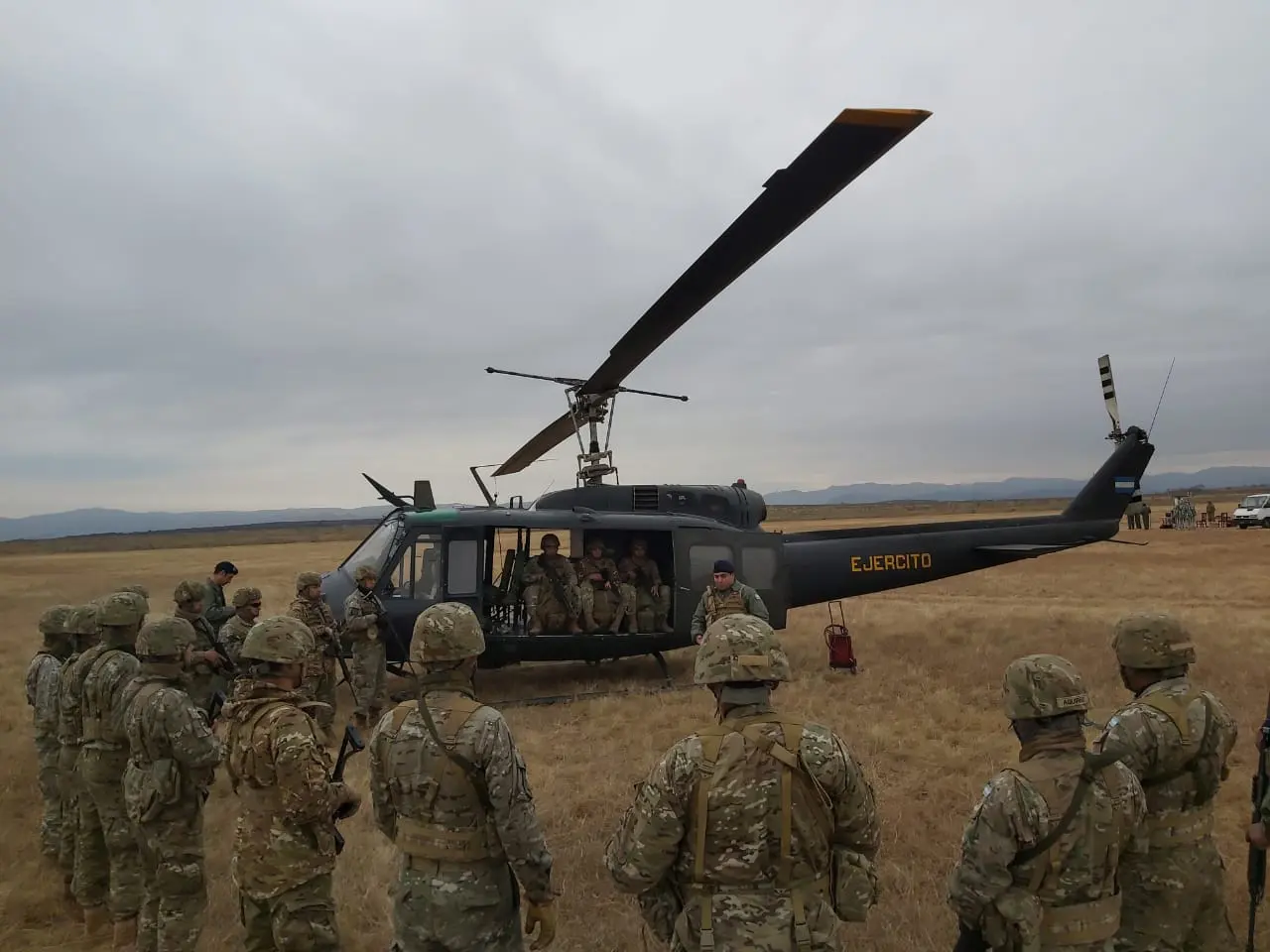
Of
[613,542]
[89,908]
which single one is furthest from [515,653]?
[89,908]

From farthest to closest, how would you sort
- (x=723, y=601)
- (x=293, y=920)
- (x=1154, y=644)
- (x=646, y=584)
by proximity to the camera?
(x=646, y=584) → (x=723, y=601) → (x=1154, y=644) → (x=293, y=920)

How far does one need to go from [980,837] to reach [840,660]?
7.97 m

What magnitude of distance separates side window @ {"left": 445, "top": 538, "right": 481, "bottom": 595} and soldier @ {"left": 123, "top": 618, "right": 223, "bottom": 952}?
513cm

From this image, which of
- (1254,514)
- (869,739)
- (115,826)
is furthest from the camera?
(1254,514)

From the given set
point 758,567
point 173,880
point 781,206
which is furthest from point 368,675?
point 781,206

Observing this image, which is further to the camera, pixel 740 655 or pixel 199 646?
pixel 199 646

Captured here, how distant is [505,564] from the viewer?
10.0 meters

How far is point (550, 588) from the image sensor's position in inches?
371

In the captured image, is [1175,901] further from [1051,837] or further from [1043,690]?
[1043,690]

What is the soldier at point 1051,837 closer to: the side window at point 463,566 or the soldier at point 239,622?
the soldier at point 239,622

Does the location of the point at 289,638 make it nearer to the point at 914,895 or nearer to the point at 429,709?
the point at 429,709

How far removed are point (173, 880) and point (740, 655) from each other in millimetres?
3176

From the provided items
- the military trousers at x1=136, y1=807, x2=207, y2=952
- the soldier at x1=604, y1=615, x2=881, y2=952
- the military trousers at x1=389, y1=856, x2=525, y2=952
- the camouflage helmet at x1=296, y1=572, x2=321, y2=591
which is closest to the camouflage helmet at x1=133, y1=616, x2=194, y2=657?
the military trousers at x1=136, y1=807, x2=207, y2=952

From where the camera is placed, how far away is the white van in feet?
113
